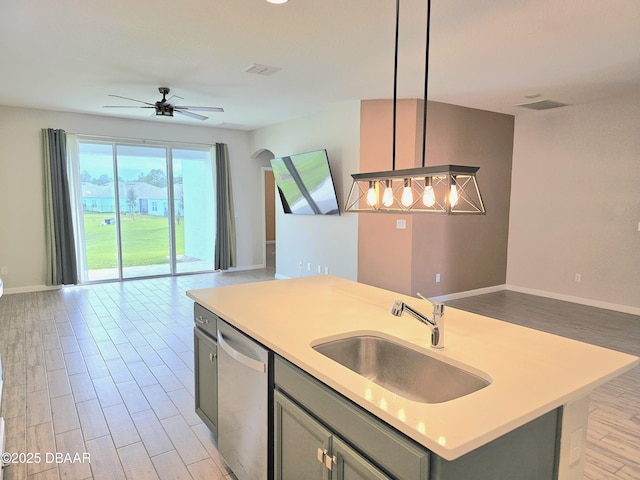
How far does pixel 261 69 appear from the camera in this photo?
4191mm

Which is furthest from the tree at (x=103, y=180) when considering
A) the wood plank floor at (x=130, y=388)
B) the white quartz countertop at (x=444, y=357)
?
the white quartz countertop at (x=444, y=357)

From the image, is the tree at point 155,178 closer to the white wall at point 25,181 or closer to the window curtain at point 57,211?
the white wall at point 25,181

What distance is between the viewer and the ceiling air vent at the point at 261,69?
4.10 meters

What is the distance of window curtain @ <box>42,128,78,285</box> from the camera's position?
6285 millimetres

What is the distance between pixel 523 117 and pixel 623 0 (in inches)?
149

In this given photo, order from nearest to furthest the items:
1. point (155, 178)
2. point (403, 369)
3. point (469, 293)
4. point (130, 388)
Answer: point (403, 369), point (130, 388), point (469, 293), point (155, 178)

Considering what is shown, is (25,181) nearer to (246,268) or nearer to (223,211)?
(223,211)

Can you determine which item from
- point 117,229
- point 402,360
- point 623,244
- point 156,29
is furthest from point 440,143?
point 117,229

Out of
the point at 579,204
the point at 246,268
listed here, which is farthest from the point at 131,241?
the point at 579,204

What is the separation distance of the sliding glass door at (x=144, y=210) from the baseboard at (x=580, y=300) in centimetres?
565

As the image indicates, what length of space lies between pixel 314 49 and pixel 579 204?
4.50 meters

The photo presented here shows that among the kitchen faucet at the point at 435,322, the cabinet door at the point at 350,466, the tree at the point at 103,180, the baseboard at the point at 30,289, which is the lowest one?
the baseboard at the point at 30,289

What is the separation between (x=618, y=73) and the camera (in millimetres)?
4289

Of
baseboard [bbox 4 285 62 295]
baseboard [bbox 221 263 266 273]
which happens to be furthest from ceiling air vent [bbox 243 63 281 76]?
baseboard [bbox 4 285 62 295]
